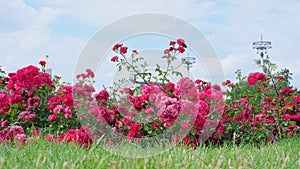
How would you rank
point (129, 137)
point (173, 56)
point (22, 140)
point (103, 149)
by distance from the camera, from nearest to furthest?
1. point (103, 149)
2. point (22, 140)
3. point (129, 137)
4. point (173, 56)

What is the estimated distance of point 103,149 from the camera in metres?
3.32

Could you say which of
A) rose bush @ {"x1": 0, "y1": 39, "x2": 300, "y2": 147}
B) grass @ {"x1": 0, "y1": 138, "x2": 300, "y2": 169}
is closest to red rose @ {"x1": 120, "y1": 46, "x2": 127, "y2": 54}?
rose bush @ {"x1": 0, "y1": 39, "x2": 300, "y2": 147}

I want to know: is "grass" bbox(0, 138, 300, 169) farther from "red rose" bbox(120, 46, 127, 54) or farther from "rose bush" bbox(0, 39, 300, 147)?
"red rose" bbox(120, 46, 127, 54)

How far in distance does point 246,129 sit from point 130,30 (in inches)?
69.6

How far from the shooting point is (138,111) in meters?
4.39

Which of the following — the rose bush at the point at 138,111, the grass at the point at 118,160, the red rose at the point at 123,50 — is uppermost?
the red rose at the point at 123,50

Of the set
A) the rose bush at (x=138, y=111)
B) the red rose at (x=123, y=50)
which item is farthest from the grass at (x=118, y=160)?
the red rose at (x=123, y=50)

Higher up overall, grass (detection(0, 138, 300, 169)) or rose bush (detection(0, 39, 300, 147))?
rose bush (detection(0, 39, 300, 147))

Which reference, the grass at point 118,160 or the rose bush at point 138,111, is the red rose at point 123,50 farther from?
the grass at point 118,160

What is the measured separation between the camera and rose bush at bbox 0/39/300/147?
13.3ft

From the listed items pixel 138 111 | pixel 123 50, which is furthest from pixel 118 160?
pixel 123 50

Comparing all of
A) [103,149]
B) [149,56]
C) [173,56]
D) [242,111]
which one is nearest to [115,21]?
[149,56]

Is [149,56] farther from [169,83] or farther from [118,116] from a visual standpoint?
[118,116]

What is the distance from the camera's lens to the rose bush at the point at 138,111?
13.3ft
